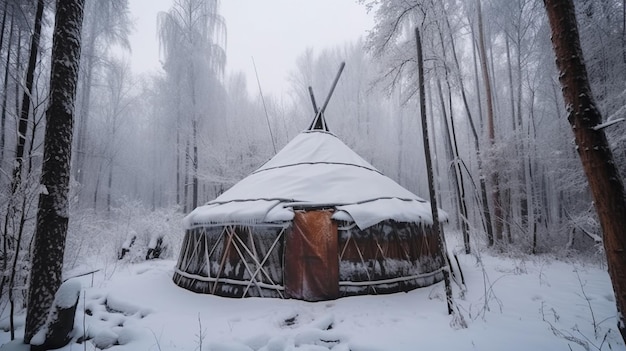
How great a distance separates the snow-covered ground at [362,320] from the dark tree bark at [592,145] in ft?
3.14

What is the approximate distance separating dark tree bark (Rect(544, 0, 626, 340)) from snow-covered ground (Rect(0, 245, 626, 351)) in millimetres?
956

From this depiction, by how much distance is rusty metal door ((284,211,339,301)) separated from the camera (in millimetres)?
4344

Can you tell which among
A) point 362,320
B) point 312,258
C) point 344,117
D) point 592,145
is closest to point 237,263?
point 312,258

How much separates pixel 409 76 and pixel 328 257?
6.59 m

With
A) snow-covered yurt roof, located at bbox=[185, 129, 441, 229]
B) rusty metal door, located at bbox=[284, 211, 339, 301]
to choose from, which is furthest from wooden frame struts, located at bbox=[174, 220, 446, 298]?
snow-covered yurt roof, located at bbox=[185, 129, 441, 229]

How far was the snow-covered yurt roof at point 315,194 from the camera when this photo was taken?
455cm

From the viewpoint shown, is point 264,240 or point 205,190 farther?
point 205,190

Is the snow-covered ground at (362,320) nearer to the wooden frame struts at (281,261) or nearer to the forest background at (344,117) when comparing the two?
the wooden frame struts at (281,261)

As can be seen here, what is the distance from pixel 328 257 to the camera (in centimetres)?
443

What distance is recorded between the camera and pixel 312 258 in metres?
4.42

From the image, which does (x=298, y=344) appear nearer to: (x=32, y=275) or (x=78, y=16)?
(x=32, y=275)

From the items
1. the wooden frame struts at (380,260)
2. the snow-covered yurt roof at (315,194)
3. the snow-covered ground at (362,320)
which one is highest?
the snow-covered yurt roof at (315,194)

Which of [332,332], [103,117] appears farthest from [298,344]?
[103,117]

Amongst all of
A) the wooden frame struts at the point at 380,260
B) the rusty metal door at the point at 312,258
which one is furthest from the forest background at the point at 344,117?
the rusty metal door at the point at 312,258
